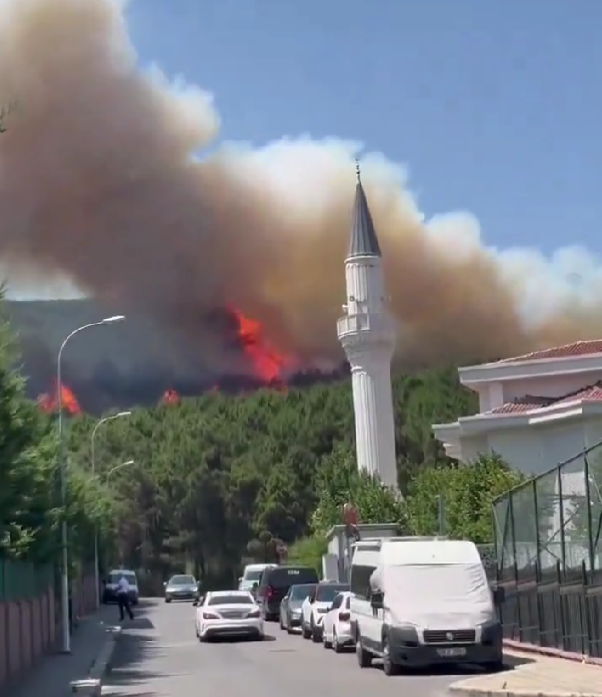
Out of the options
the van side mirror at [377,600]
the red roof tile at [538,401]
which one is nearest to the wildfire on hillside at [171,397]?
the red roof tile at [538,401]

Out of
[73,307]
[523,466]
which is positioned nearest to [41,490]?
[523,466]

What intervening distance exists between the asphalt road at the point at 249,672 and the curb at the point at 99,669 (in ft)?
0.75

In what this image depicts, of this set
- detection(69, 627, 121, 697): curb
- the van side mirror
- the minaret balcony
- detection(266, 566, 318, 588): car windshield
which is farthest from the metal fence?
the minaret balcony

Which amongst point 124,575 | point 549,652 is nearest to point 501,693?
point 549,652

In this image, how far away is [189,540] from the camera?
8650cm

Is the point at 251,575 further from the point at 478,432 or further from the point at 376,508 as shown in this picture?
the point at 478,432

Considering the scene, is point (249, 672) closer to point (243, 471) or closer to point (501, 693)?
point (501, 693)

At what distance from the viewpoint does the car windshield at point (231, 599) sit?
116 feet

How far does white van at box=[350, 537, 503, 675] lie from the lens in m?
21.8

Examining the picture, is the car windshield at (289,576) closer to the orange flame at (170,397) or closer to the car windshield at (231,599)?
the car windshield at (231,599)

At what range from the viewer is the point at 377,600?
2258 centimetres

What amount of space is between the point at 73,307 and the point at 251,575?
6203 cm

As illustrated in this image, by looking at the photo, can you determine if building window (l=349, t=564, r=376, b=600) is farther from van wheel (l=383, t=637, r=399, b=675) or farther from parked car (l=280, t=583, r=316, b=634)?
parked car (l=280, t=583, r=316, b=634)

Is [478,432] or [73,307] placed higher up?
[73,307]
